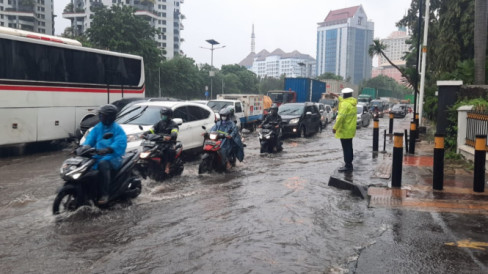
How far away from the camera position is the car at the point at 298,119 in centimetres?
1812

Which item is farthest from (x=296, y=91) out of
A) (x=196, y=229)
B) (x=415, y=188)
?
(x=196, y=229)

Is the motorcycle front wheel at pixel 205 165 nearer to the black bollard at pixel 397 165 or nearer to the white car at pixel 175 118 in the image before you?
the white car at pixel 175 118

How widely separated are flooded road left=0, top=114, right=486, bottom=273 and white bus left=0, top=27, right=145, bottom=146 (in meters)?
3.72

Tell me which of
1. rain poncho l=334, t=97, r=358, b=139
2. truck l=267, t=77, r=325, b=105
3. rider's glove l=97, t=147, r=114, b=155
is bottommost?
rider's glove l=97, t=147, r=114, b=155

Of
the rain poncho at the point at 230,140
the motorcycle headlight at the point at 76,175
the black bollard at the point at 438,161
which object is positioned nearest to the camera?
the motorcycle headlight at the point at 76,175

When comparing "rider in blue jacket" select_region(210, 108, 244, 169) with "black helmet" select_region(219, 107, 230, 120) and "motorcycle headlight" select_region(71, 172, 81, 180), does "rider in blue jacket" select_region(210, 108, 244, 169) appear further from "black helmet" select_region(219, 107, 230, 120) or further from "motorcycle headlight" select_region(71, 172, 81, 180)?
"motorcycle headlight" select_region(71, 172, 81, 180)

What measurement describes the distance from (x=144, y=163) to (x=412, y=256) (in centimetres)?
522

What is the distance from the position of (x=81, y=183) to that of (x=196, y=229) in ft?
5.77

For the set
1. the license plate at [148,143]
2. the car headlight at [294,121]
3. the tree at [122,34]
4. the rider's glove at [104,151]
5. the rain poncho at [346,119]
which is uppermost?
the tree at [122,34]

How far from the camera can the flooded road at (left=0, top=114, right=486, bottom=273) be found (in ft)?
14.1

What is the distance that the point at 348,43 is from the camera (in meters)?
178

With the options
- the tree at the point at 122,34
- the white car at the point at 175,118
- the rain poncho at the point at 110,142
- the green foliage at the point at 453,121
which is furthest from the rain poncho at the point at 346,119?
the tree at the point at 122,34

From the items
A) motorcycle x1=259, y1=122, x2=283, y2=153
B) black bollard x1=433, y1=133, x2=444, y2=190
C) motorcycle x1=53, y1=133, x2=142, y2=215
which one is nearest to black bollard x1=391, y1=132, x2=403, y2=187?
black bollard x1=433, y1=133, x2=444, y2=190

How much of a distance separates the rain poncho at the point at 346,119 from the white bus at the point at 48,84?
8.70 m
